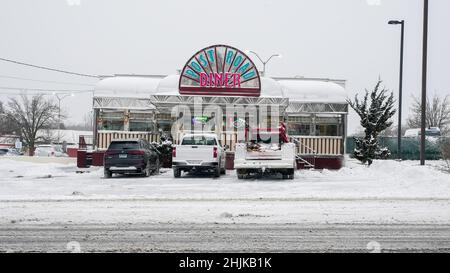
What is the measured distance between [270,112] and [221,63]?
3.92m

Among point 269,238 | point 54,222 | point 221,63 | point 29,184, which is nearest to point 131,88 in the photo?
point 221,63

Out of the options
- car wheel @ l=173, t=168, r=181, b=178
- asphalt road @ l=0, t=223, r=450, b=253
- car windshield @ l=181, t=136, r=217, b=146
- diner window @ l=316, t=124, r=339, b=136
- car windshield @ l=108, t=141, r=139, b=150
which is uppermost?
diner window @ l=316, t=124, r=339, b=136

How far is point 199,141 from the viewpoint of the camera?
74.4 ft

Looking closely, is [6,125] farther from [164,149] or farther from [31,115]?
[164,149]

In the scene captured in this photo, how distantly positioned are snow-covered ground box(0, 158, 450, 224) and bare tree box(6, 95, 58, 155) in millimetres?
63067

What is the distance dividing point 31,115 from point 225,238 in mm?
79935

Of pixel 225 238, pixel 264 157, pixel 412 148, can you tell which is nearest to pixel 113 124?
pixel 264 157

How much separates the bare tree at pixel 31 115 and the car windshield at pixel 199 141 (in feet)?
202

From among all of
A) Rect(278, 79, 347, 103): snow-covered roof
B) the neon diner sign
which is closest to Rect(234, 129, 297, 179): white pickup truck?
the neon diner sign

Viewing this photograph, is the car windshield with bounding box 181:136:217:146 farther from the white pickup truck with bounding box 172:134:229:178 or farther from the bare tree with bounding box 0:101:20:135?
the bare tree with bounding box 0:101:20:135

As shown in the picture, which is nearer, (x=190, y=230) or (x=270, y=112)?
(x=190, y=230)

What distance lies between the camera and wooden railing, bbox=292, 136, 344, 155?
30.0 meters
